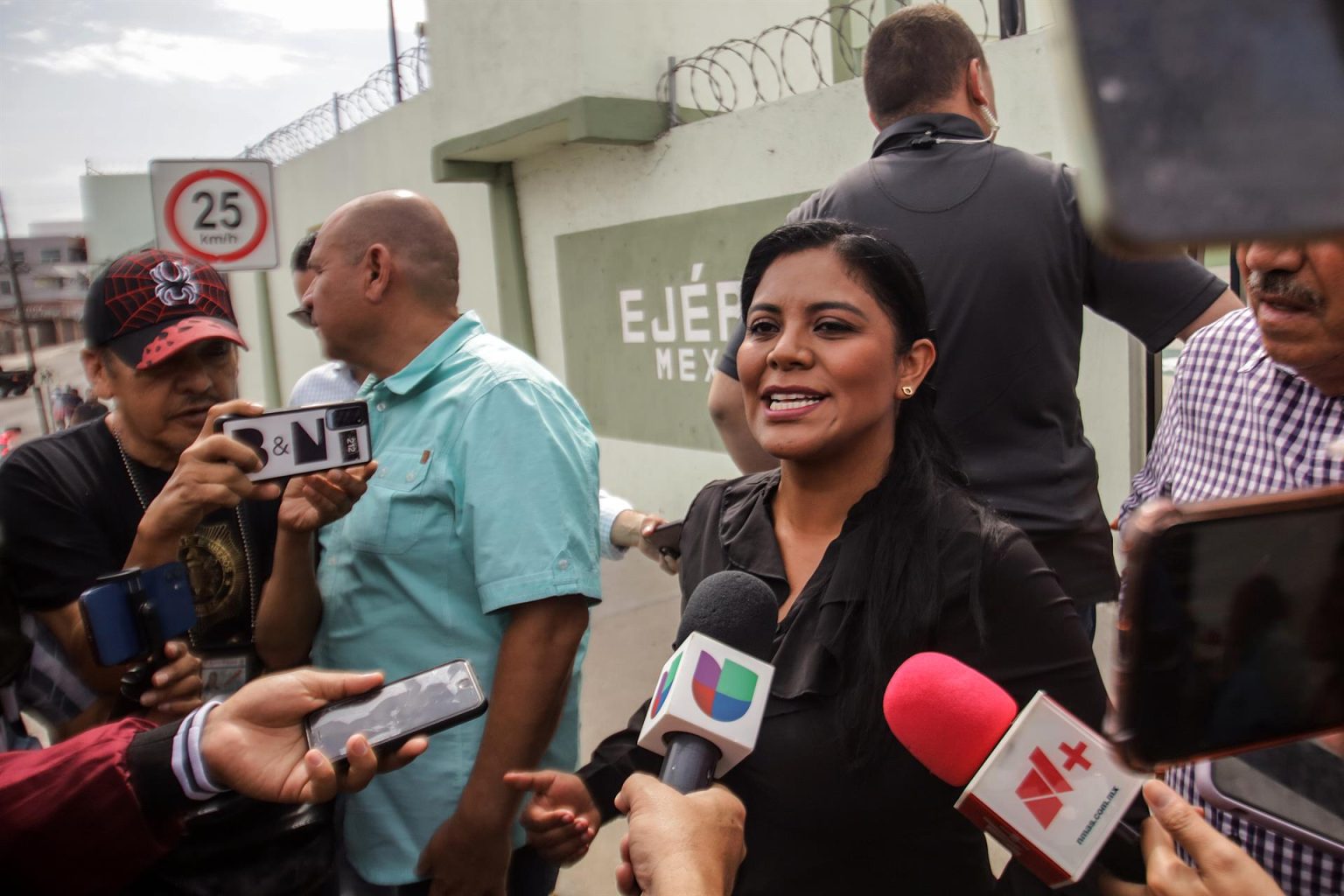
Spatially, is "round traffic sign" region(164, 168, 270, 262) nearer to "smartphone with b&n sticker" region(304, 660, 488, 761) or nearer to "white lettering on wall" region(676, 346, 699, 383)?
"white lettering on wall" region(676, 346, 699, 383)

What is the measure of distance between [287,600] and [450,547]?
388 millimetres

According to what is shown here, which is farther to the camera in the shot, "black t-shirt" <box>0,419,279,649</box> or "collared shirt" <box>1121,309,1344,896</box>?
"black t-shirt" <box>0,419,279,649</box>

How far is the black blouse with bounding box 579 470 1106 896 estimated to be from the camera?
1.39 meters

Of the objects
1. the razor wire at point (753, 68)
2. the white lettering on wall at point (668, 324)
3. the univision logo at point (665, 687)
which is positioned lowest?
the univision logo at point (665, 687)

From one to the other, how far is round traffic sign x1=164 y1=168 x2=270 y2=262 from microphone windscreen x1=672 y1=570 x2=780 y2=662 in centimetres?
478

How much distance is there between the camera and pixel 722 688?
1.22 m

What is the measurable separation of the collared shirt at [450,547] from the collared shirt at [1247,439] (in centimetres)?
116

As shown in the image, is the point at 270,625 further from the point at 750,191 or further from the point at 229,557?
the point at 750,191

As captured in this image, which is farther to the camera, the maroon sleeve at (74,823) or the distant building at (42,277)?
the distant building at (42,277)

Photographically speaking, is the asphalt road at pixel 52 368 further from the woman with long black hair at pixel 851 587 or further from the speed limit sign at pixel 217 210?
the woman with long black hair at pixel 851 587

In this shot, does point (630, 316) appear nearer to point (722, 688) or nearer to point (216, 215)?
point (216, 215)

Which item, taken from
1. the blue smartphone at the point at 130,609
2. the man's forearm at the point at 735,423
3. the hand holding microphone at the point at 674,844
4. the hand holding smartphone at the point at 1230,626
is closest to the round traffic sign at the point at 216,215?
the man's forearm at the point at 735,423

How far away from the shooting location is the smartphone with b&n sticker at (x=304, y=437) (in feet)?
6.27

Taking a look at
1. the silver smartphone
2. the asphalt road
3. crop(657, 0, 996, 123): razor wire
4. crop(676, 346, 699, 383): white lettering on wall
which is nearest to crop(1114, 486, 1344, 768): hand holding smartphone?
the silver smartphone
